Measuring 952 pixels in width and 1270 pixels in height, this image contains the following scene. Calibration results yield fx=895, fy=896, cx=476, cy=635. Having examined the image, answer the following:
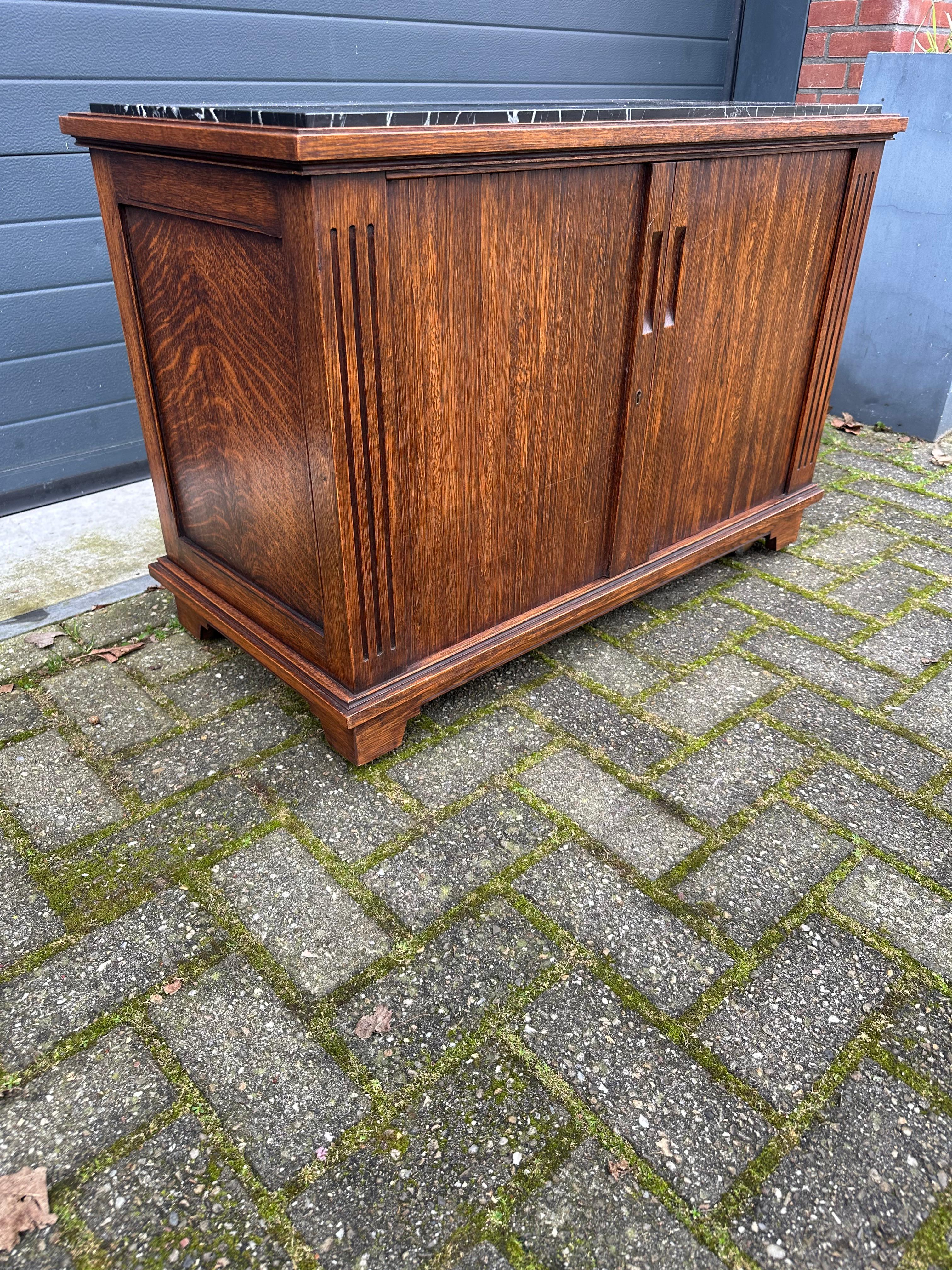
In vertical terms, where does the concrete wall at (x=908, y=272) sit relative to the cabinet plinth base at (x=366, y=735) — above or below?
above

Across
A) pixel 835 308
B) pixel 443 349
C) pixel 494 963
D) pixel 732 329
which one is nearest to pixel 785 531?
pixel 835 308

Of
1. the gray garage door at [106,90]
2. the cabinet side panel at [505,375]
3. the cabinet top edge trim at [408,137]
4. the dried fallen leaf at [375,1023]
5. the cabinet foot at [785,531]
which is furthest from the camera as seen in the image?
the cabinet foot at [785,531]

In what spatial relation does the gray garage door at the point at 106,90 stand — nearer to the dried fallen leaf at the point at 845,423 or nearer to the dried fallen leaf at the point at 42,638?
the dried fallen leaf at the point at 42,638

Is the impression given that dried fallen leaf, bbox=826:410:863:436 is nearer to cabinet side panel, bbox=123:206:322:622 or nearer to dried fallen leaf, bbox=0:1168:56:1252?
cabinet side panel, bbox=123:206:322:622

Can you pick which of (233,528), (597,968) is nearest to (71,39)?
(233,528)

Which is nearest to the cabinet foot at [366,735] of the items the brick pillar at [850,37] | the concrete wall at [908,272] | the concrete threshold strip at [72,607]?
the concrete threshold strip at [72,607]

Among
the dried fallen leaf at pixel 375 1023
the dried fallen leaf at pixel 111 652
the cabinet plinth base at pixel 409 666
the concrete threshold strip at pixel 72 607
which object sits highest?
the cabinet plinth base at pixel 409 666

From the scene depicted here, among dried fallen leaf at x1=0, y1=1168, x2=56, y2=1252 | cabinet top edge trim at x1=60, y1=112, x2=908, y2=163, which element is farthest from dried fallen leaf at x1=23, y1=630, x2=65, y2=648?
dried fallen leaf at x1=0, y1=1168, x2=56, y2=1252

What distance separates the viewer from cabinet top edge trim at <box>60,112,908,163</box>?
1.33m

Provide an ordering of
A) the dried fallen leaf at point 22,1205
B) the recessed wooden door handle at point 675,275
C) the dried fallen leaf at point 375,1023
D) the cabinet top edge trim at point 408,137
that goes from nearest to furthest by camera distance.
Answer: the dried fallen leaf at point 22,1205
the cabinet top edge trim at point 408,137
the dried fallen leaf at point 375,1023
the recessed wooden door handle at point 675,275

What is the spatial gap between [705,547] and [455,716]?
0.95 metres

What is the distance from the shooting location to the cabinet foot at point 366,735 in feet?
6.23

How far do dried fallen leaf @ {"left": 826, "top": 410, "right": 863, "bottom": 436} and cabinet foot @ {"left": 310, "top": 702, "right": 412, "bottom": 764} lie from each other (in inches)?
110

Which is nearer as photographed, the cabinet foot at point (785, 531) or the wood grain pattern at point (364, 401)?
the wood grain pattern at point (364, 401)
